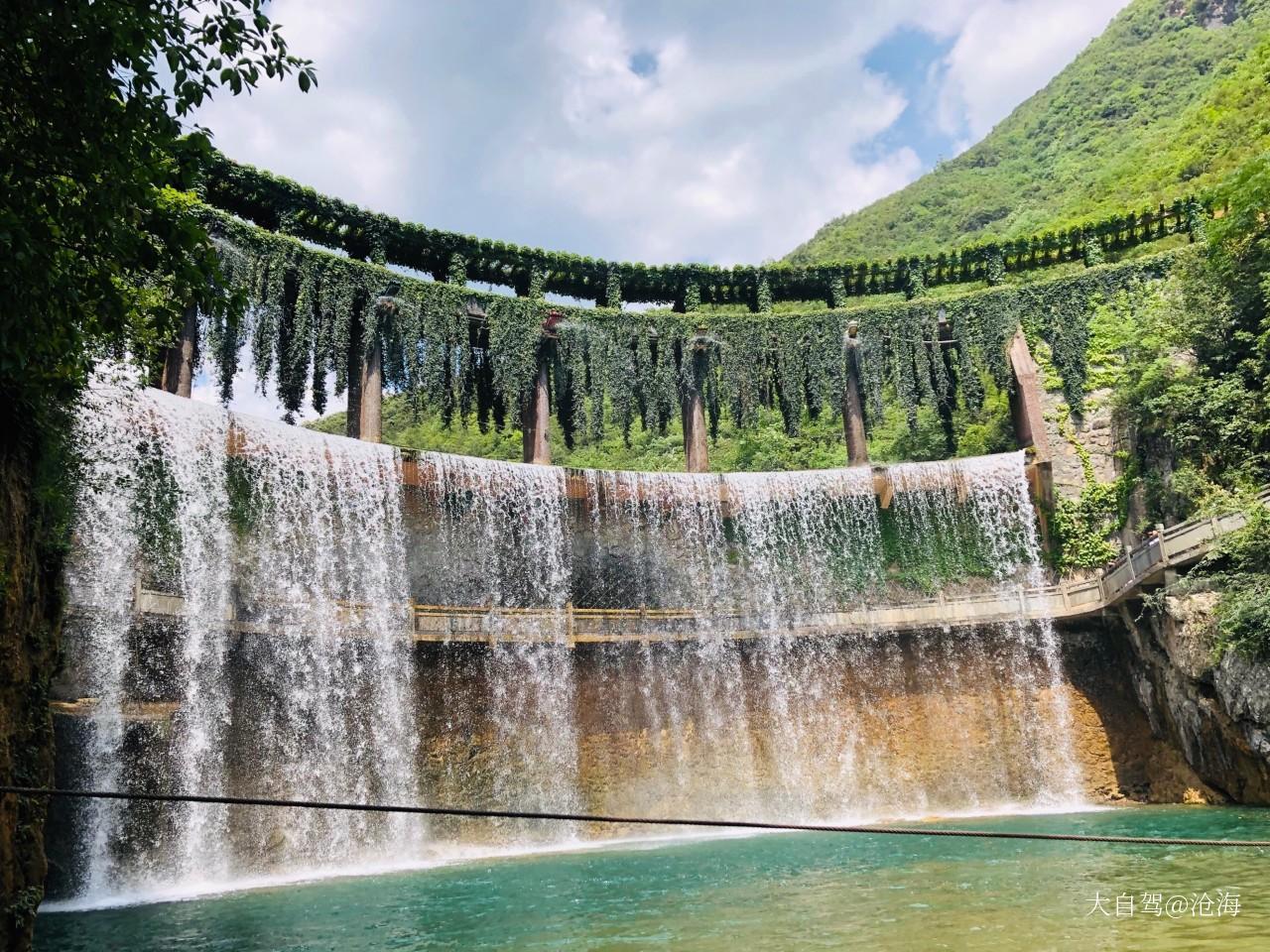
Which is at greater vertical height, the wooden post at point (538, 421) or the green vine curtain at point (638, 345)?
the green vine curtain at point (638, 345)

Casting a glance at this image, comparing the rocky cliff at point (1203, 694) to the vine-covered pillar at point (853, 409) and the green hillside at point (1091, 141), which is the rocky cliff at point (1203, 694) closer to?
the vine-covered pillar at point (853, 409)

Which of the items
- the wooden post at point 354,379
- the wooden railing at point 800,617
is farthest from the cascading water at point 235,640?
the wooden post at point 354,379

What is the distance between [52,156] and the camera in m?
6.16

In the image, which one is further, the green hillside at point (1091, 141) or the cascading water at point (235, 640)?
the green hillside at point (1091, 141)

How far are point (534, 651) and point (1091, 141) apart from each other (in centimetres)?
5418

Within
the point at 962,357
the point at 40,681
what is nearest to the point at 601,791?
the point at 40,681

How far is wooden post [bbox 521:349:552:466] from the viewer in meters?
25.2

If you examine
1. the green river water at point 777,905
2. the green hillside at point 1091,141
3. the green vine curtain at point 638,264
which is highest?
the green hillside at point 1091,141

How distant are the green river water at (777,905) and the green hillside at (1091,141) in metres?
33.8

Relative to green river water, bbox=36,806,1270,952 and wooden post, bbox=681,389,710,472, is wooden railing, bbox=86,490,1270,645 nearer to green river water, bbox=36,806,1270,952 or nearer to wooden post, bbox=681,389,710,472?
wooden post, bbox=681,389,710,472

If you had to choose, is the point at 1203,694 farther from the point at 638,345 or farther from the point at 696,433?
the point at 638,345

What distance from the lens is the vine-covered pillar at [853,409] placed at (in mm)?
27328

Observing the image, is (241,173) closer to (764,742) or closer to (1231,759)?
(764,742)

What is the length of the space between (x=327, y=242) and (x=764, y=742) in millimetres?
16443
